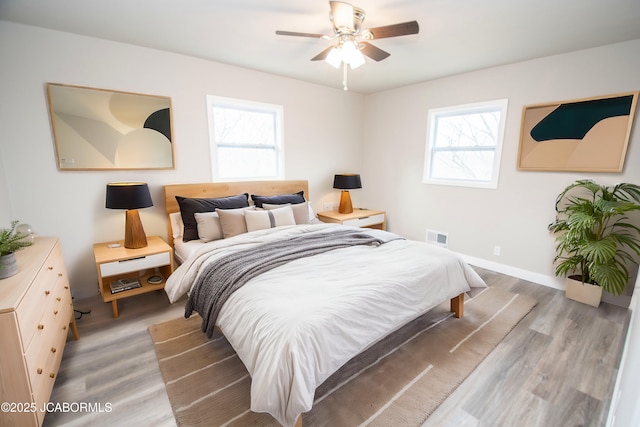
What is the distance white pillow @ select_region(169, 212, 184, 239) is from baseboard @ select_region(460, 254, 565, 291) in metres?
3.58

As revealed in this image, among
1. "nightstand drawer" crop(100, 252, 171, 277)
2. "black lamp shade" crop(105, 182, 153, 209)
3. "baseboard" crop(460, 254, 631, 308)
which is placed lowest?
"baseboard" crop(460, 254, 631, 308)

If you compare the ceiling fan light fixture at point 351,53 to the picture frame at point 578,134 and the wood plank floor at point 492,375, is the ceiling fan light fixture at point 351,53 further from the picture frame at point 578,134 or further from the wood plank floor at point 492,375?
the wood plank floor at point 492,375

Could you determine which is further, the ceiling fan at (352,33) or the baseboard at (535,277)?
the baseboard at (535,277)

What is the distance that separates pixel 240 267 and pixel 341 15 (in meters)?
1.79

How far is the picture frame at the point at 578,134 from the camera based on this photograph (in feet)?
8.34

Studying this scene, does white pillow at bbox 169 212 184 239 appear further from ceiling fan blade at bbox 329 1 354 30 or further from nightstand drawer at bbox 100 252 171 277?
ceiling fan blade at bbox 329 1 354 30

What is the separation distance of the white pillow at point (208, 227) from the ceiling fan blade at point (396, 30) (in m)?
2.15

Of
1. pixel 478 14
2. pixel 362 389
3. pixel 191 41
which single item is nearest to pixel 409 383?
pixel 362 389

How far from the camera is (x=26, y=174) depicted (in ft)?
7.79

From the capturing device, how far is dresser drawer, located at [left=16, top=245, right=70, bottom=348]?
1.29m

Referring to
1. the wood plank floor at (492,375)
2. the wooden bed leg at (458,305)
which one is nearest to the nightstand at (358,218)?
the wooden bed leg at (458,305)

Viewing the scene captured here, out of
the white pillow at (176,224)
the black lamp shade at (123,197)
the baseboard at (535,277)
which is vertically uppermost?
the black lamp shade at (123,197)

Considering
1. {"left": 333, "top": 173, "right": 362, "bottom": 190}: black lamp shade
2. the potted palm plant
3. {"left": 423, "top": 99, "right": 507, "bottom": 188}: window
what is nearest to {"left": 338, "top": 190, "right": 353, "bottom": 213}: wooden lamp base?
{"left": 333, "top": 173, "right": 362, "bottom": 190}: black lamp shade

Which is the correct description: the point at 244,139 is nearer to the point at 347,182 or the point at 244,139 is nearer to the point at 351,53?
the point at 347,182
